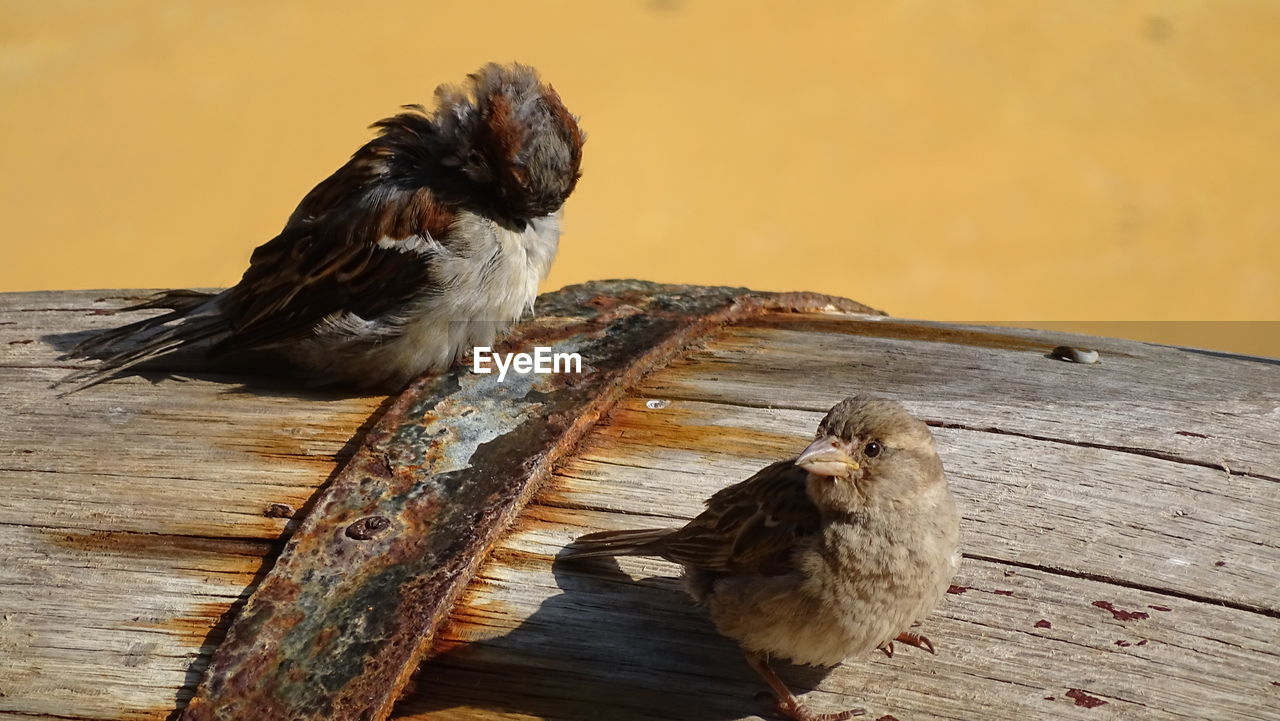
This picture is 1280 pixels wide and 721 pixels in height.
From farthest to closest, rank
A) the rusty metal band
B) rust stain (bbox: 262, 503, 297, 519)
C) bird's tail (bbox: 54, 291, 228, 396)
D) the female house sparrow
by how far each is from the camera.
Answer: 1. bird's tail (bbox: 54, 291, 228, 396)
2. rust stain (bbox: 262, 503, 297, 519)
3. the female house sparrow
4. the rusty metal band

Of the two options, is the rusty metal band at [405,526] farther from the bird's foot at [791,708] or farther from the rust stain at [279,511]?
the bird's foot at [791,708]

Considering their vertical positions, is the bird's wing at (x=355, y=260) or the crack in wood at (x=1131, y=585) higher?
the bird's wing at (x=355, y=260)

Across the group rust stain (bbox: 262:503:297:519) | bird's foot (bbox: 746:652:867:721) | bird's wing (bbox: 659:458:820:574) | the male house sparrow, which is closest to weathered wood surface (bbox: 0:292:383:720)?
rust stain (bbox: 262:503:297:519)

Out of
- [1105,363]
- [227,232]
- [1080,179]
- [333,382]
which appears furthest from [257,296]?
[1080,179]

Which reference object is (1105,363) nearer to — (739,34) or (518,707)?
(518,707)

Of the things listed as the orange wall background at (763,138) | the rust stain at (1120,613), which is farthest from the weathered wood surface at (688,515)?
the orange wall background at (763,138)

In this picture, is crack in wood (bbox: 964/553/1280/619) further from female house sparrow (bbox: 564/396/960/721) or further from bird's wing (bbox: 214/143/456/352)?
bird's wing (bbox: 214/143/456/352)
